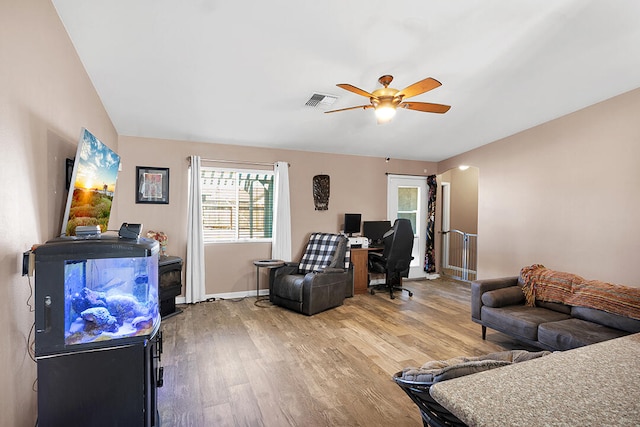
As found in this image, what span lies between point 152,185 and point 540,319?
4.91 m

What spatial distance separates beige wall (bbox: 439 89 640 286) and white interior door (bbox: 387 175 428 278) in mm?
1216

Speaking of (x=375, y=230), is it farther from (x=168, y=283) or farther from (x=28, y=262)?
(x=28, y=262)

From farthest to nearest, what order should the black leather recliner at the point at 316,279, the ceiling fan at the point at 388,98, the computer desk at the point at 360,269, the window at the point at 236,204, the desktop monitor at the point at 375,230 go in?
1. the desktop monitor at the point at 375,230
2. the computer desk at the point at 360,269
3. the window at the point at 236,204
4. the black leather recliner at the point at 316,279
5. the ceiling fan at the point at 388,98

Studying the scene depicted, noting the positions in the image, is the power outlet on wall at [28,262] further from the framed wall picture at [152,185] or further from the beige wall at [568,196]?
the beige wall at [568,196]

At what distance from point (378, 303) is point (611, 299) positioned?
9.03 feet

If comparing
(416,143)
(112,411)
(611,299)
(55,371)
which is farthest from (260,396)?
(416,143)

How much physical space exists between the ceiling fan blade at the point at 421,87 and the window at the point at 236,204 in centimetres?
296

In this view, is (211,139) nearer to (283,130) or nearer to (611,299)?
(283,130)

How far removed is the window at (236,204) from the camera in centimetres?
500

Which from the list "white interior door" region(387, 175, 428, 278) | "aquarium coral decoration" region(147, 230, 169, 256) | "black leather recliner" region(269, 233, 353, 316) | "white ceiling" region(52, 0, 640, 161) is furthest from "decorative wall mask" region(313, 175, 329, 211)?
"aquarium coral decoration" region(147, 230, 169, 256)

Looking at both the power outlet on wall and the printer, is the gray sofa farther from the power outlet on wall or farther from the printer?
the power outlet on wall

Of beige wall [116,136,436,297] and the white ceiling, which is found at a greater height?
the white ceiling

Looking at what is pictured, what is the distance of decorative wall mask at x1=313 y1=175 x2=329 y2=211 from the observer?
559 centimetres

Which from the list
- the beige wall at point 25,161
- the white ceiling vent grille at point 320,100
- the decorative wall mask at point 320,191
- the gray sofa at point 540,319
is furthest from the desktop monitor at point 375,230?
the beige wall at point 25,161
